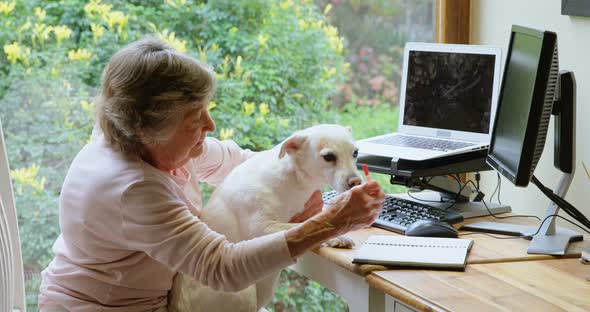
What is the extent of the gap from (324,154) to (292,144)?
0.09 m

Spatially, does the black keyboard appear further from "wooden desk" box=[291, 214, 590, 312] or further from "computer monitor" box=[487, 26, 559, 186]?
"computer monitor" box=[487, 26, 559, 186]

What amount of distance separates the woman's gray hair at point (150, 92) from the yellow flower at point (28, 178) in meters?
1.10

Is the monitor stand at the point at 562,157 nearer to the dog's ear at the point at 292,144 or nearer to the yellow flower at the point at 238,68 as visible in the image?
the dog's ear at the point at 292,144

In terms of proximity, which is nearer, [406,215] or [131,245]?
[131,245]

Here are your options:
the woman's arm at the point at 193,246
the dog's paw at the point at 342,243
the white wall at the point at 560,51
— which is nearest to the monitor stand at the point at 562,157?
the white wall at the point at 560,51

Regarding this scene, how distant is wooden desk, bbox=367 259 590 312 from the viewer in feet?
5.23

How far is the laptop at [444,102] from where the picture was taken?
7.79 ft

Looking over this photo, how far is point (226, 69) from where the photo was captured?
298 centimetres

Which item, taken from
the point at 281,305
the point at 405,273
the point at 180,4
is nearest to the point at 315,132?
the point at 405,273

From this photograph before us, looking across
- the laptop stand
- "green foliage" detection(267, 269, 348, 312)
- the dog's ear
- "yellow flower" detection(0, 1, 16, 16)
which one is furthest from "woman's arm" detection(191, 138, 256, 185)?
"green foliage" detection(267, 269, 348, 312)

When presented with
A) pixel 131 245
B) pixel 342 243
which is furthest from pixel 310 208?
pixel 131 245

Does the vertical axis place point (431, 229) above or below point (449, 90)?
below

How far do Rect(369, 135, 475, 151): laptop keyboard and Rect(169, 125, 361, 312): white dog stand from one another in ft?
→ 1.57

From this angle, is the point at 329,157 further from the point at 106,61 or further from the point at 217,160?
the point at 106,61
